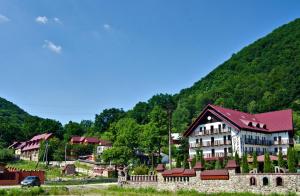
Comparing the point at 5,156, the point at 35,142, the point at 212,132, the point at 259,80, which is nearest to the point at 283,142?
the point at 212,132

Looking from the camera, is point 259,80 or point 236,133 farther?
point 259,80

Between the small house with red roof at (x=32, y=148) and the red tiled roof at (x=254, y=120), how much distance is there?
57324mm

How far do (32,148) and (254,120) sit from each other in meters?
71.7

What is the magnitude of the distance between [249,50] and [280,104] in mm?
74368

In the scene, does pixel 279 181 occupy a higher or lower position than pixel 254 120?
lower

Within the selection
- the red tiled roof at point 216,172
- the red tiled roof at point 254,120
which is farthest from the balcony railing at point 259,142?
the red tiled roof at point 216,172

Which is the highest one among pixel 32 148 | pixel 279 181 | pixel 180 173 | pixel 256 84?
pixel 256 84

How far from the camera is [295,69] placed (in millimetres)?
134375

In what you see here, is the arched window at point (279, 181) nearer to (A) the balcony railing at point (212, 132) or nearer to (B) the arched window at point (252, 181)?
(B) the arched window at point (252, 181)

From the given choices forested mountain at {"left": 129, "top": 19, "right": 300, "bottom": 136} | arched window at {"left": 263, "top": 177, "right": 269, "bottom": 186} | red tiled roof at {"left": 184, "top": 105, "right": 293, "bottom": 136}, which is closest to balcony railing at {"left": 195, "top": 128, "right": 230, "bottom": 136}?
red tiled roof at {"left": 184, "top": 105, "right": 293, "bottom": 136}

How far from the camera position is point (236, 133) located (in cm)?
5988

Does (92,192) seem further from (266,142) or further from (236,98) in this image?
(236,98)

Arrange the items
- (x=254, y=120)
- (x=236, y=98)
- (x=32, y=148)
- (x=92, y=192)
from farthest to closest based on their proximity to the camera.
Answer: (x=236, y=98) → (x=32, y=148) → (x=254, y=120) → (x=92, y=192)

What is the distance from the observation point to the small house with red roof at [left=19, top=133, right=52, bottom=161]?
4180 inches
